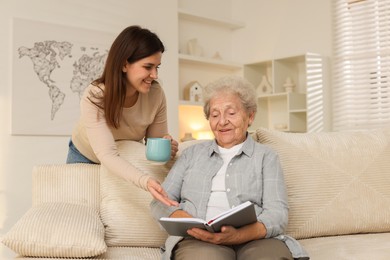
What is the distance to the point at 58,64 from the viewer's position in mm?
Answer: 4133

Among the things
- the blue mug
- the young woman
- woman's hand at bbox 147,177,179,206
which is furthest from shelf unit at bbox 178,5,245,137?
woman's hand at bbox 147,177,179,206

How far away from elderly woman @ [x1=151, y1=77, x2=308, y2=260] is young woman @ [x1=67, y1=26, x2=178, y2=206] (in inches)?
7.1

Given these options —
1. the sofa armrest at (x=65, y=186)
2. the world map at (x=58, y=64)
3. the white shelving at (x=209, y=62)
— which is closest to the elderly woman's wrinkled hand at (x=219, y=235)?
the sofa armrest at (x=65, y=186)

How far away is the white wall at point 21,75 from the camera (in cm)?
383

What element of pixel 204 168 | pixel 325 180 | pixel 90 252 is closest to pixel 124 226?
pixel 90 252

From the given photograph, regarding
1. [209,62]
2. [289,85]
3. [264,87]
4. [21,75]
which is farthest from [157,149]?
[264,87]

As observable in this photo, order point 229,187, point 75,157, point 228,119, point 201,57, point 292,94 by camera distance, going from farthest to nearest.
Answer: point 201,57
point 292,94
point 75,157
point 228,119
point 229,187

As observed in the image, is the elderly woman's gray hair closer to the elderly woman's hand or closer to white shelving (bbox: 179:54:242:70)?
the elderly woman's hand

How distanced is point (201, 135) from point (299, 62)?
138 cm

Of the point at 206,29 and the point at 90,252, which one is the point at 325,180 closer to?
the point at 90,252

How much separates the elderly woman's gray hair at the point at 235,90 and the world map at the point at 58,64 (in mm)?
2407

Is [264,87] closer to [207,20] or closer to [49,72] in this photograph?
[207,20]

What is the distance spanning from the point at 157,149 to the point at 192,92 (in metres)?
3.36

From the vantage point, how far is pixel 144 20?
15.6 feet
